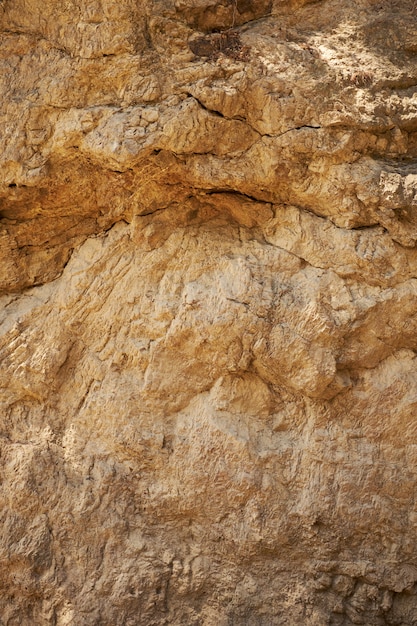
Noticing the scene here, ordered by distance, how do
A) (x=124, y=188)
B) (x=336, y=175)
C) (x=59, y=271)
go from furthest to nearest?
(x=59, y=271), (x=124, y=188), (x=336, y=175)

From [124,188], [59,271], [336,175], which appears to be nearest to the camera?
[336,175]

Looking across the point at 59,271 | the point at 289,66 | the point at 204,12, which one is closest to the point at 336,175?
the point at 289,66

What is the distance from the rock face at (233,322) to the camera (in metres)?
4.20

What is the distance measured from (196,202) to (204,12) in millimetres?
1165

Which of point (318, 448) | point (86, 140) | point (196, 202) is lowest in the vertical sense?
point (318, 448)

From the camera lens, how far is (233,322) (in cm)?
426

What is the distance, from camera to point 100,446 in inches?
175

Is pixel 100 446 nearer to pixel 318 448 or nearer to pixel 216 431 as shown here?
pixel 216 431

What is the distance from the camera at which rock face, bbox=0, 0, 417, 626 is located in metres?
4.20

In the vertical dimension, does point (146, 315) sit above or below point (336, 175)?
below

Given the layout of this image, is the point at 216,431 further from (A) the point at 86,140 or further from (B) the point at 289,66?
(B) the point at 289,66

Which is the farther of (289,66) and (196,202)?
(196,202)

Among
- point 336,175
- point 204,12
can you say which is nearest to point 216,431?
point 336,175

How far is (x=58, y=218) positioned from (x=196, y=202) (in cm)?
96
